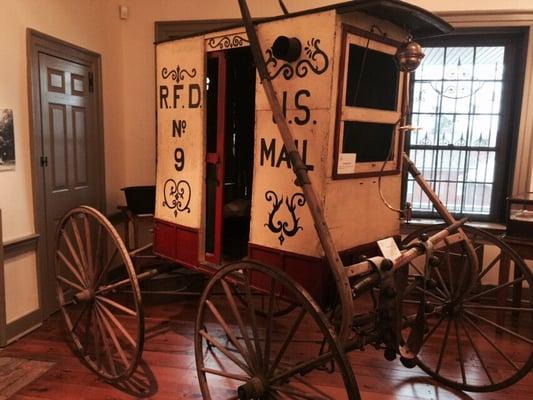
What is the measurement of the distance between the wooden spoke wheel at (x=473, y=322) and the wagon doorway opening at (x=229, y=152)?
102cm

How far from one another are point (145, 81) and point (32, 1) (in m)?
1.20

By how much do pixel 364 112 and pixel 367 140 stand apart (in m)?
0.14

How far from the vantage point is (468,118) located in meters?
3.75

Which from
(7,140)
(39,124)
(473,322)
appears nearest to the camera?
(7,140)

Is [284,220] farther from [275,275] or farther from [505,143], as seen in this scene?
[505,143]

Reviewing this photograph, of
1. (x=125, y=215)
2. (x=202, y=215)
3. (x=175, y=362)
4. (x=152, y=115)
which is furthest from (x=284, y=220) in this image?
(x=152, y=115)

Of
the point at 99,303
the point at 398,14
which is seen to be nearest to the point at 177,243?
the point at 99,303

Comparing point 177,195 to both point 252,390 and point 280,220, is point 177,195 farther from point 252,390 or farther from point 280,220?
point 252,390

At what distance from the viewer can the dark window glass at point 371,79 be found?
188cm

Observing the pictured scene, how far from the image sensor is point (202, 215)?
7.84ft

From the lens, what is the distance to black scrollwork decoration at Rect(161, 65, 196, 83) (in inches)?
92.0

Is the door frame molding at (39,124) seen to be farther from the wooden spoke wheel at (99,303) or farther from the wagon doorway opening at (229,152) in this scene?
the wagon doorway opening at (229,152)

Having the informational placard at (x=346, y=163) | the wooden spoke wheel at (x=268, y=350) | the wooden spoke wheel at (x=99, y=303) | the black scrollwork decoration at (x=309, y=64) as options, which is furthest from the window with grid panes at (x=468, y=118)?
the wooden spoke wheel at (x=99, y=303)

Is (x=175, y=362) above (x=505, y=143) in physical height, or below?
below
